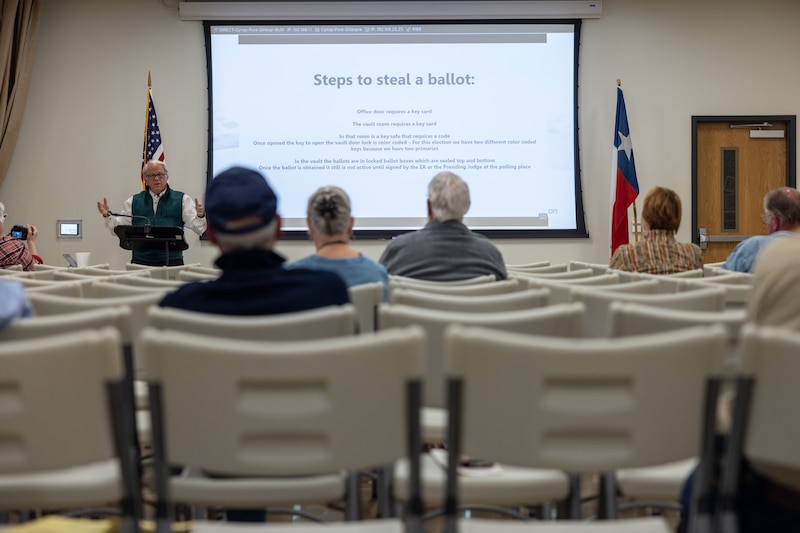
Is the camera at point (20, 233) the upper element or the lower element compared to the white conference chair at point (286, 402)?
upper

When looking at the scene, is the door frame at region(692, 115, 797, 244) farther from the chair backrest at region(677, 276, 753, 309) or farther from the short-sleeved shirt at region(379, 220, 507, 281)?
the chair backrest at region(677, 276, 753, 309)

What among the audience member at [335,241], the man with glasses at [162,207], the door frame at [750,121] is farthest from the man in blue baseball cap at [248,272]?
the door frame at [750,121]

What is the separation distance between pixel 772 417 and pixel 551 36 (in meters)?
7.28

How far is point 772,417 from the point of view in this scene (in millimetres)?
1237

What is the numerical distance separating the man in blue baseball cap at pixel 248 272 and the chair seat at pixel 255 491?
413 millimetres

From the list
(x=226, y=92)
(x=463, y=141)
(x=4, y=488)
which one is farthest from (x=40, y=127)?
(x=4, y=488)

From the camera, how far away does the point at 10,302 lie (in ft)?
5.42

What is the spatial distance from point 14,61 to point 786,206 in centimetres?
711

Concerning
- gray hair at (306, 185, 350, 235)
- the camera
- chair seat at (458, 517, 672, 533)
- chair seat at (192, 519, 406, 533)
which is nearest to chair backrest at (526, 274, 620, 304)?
gray hair at (306, 185, 350, 235)

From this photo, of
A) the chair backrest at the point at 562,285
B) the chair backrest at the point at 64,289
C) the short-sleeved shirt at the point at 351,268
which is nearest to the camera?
the chair backrest at the point at 64,289

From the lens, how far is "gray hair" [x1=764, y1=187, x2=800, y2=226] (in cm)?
437

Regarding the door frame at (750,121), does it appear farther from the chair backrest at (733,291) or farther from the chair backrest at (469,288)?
the chair backrest at (469,288)

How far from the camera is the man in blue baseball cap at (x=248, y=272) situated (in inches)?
73.4

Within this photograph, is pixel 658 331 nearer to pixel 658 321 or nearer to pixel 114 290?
pixel 658 321
